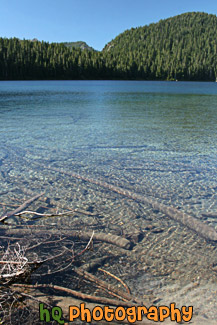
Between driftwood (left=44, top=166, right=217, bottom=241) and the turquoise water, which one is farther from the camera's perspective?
the turquoise water

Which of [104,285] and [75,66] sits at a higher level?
[75,66]

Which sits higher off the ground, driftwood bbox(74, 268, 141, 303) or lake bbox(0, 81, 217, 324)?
lake bbox(0, 81, 217, 324)

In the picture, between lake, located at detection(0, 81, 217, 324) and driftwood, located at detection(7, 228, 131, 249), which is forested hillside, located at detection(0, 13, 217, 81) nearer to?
lake, located at detection(0, 81, 217, 324)

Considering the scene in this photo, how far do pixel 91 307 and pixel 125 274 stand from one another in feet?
3.01

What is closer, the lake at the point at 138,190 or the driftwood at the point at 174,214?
the lake at the point at 138,190

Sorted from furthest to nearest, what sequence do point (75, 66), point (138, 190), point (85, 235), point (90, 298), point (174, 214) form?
point (75, 66)
point (138, 190)
point (174, 214)
point (85, 235)
point (90, 298)

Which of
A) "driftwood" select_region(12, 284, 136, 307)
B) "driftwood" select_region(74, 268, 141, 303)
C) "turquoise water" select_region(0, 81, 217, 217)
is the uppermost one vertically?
"turquoise water" select_region(0, 81, 217, 217)

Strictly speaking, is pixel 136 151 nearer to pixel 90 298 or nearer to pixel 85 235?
pixel 85 235

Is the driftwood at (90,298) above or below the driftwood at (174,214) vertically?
below

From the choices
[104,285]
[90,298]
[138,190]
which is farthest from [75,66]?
[90,298]

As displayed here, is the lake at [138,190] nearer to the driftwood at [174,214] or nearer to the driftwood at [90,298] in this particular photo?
the driftwood at [174,214]

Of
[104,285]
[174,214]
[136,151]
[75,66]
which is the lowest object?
[104,285]

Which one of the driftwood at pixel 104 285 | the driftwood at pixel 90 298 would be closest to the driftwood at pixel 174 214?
the driftwood at pixel 104 285

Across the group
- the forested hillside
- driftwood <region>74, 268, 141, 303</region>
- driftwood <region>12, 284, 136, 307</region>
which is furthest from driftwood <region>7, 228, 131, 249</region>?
the forested hillside
